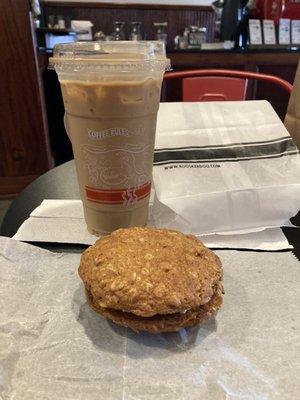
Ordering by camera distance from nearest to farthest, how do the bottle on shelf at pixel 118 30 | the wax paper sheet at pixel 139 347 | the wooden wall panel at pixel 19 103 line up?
the wax paper sheet at pixel 139 347, the wooden wall panel at pixel 19 103, the bottle on shelf at pixel 118 30

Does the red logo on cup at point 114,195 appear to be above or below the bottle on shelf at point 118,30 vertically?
below

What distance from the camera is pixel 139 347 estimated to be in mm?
449

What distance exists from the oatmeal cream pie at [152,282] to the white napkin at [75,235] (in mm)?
155

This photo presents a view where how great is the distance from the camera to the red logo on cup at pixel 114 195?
634 mm

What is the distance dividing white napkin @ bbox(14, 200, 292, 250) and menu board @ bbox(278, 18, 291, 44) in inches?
Answer: 91.1

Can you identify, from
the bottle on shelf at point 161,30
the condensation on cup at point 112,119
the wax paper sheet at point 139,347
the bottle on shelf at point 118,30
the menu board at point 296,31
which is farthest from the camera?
the bottle on shelf at point 161,30

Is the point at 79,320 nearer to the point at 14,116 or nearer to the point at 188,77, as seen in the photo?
the point at 188,77

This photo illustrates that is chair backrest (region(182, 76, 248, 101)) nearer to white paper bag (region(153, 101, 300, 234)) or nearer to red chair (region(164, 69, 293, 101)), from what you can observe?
red chair (region(164, 69, 293, 101))

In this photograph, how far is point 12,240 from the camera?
606 millimetres

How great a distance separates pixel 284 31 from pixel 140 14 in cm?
116

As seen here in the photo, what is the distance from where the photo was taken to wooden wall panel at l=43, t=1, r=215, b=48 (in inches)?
114

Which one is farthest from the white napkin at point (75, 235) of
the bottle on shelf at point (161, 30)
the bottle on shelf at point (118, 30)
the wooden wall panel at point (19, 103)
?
the bottle on shelf at point (161, 30)

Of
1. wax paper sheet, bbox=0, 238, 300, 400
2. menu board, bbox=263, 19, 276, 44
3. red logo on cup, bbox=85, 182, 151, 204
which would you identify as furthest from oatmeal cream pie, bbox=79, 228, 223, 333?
menu board, bbox=263, 19, 276, 44

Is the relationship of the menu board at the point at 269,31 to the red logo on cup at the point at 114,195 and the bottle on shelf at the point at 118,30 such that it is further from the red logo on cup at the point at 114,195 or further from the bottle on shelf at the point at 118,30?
the red logo on cup at the point at 114,195
